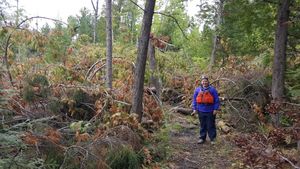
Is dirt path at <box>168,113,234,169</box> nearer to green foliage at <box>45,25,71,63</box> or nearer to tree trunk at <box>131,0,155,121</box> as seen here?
tree trunk at <box>131,0,155,121</box>

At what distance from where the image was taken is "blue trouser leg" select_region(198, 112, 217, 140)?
988cm

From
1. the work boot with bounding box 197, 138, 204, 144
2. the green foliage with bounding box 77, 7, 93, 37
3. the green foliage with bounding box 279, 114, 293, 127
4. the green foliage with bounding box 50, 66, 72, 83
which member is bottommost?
the work boot with bounding box 197, 138, 204, 144

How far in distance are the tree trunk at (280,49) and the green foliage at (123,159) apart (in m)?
4.15

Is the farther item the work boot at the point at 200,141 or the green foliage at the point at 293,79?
the work boot at the point at 200,141

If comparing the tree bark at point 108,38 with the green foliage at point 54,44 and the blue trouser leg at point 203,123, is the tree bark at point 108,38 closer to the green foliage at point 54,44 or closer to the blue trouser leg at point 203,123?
the green foliage at point 54,44

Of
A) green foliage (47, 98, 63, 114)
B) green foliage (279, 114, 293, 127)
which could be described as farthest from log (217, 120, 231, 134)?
green foliage (47, 98, 63, 114)

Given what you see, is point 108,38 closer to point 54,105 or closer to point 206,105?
point 54,105

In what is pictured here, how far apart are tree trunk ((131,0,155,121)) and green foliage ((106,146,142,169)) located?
1915 mm

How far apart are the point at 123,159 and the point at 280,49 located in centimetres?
503

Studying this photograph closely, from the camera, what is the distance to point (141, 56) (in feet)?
30.1

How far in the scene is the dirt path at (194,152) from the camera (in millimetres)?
8336

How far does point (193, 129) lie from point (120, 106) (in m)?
3.47

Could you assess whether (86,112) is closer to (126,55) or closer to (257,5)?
(126,55)

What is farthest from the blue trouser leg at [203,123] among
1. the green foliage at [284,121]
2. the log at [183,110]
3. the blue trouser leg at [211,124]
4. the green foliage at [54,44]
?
the green foliage at [54,44]
